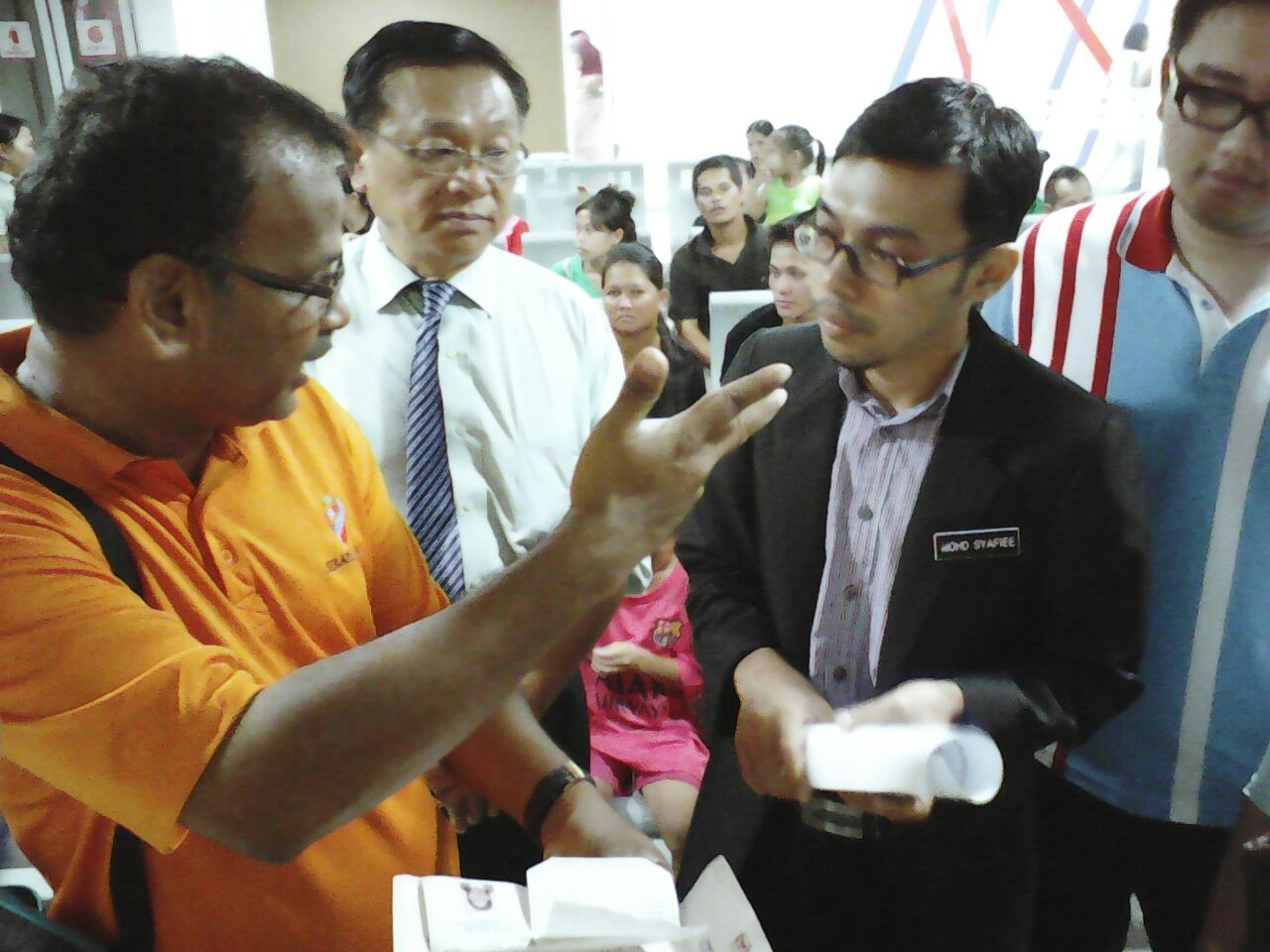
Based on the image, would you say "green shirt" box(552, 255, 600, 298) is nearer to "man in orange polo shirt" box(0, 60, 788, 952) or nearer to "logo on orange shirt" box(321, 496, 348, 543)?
"logo on orange shirt" box(321, 496, 348, 543)

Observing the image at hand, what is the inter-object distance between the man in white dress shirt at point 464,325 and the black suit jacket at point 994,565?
49 centimetres

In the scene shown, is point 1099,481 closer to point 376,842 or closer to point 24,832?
point 376,842

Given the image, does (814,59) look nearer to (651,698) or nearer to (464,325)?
(651,698)

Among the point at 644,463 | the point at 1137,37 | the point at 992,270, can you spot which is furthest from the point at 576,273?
the point at 1137,37

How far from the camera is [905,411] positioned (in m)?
1.16

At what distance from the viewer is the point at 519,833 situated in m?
1.51

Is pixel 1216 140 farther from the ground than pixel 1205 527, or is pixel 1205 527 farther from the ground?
pixel 1216 140

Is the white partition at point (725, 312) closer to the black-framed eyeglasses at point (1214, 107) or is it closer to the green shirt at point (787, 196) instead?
the black-framed eyeglasses at point (1214, 107)

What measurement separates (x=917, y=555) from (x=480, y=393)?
0.89 meters

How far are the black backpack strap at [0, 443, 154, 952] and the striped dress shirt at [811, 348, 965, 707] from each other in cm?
80

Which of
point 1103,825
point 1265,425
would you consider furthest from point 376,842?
point 1265,425

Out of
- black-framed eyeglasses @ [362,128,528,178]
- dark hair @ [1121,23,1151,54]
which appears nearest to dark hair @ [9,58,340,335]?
black-framed eyeglasses @ [362,128,528,178]

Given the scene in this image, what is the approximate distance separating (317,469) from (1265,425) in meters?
1.11

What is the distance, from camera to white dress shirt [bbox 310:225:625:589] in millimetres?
1617
